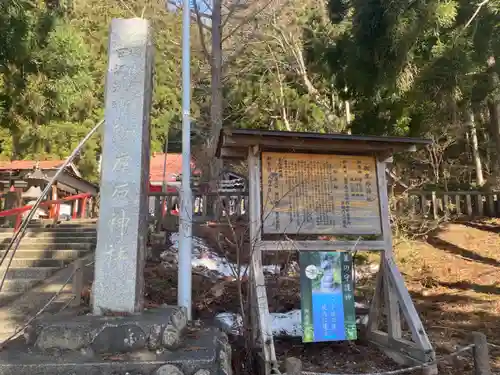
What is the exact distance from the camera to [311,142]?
5969 mm

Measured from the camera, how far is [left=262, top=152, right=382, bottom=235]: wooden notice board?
5871 mm

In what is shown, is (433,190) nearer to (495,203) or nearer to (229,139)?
(495,203)

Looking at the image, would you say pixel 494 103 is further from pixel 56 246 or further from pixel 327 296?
pixel 56 246

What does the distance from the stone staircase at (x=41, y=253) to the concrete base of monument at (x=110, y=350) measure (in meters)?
3.32

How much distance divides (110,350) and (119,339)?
10 centimetres

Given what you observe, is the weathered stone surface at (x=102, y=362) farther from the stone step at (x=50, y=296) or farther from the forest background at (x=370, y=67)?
the forest background at (x=370, y=67)

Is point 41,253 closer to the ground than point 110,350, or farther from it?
farther from it

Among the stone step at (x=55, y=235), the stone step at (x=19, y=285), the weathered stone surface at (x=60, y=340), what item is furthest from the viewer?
the stone step at (x=55, y=235)

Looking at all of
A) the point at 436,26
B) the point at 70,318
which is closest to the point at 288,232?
the point at 70,318

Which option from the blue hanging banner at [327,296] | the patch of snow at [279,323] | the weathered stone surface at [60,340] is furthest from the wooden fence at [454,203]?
the weathered stone surface at [60,340]

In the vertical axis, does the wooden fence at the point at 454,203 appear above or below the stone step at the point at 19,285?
above

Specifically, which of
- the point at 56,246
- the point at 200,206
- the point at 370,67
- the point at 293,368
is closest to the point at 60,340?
the point at 293,368

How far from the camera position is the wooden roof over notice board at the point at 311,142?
5.76 m

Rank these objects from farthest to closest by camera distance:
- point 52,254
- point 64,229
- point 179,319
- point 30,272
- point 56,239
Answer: point 64,229
point 56,239
point 52,254
point 30,272
point 179,319
